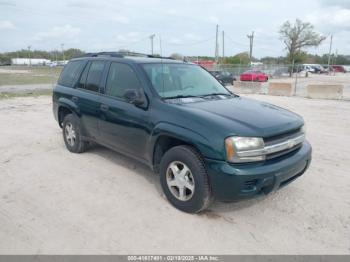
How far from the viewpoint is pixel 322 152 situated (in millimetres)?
5797

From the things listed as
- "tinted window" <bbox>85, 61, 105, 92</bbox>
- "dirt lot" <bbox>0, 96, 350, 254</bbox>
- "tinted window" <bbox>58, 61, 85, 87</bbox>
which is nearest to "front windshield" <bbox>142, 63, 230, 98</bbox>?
"tinted window" <bbox>85, 61, 105, 92</bbox>

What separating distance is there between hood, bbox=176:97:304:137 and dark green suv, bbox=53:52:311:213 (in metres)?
0.01

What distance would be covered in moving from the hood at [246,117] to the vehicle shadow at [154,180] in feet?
2.43

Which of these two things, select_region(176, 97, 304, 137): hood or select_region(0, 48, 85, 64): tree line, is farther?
select_region(0, 48, 85, 64): tree line

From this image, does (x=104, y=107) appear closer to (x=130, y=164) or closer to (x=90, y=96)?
(x=90, y=96)

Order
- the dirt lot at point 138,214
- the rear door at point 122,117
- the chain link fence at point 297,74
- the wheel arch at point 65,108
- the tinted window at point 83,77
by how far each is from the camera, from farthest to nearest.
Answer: the chain link fence at point 297,74 → the wheel arch at point 65,108 → the tinted window at point 83,77 → the rear door at point 122,117 → the dirt lot at point 138,214

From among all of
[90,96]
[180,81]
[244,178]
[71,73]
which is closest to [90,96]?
[90,96]

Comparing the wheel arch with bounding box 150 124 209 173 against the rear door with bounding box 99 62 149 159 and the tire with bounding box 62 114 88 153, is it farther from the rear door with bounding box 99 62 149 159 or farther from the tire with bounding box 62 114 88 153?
the tire with bounding box 62 114 88 153

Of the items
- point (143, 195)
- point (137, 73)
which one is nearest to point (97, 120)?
point (137, 73)

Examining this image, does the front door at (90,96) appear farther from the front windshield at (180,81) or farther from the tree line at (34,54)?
the tree line at (34,54)

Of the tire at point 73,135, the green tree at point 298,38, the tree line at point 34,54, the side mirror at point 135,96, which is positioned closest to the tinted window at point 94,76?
the tire at point 73,135

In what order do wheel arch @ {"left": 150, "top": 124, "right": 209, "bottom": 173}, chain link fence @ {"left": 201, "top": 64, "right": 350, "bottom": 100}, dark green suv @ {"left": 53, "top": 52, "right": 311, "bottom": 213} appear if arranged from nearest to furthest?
dark green suv @ {"left": 53, "top": 52, "right": 311, "bottom": 213} → wheel arch @ {"left": 150, "top": 124, "right": 209, "bottom": 173} → chain link fence @ {"left": 201, "top": 64, "right": 350, "bottom": 100}

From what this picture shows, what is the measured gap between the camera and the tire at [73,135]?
5394mm

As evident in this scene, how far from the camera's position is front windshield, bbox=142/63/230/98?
4.05 metres
